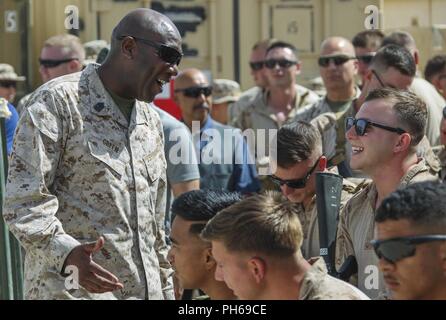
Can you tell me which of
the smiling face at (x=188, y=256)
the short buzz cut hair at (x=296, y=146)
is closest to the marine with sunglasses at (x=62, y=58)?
the short buzz cut hair at (x=296, y=146)

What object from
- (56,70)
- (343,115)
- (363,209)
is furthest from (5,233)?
(363,209)

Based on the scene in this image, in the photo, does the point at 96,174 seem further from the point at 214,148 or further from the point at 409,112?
the point at 214,148

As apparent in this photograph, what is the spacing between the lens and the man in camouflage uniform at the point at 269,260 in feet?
13.9

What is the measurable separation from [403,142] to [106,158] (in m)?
1.28

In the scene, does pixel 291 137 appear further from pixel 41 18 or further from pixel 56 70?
pixel 41 18

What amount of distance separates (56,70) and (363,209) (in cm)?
370

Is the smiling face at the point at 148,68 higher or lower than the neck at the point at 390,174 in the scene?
higher

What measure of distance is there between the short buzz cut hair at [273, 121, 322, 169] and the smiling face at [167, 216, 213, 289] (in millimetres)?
878

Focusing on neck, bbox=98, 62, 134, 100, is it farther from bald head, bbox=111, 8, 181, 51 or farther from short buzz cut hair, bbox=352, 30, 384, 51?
short buzz cut hair, bbox=352, 30, 384, 51

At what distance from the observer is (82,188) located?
5160 mm

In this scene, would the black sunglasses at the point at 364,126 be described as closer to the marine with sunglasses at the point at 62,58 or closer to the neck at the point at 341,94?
the neck at the point at 341,94

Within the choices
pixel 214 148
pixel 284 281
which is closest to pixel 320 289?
pixel 284 281
